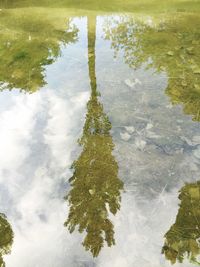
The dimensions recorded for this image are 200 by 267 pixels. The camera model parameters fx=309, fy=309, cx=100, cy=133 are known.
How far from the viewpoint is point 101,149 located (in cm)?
462

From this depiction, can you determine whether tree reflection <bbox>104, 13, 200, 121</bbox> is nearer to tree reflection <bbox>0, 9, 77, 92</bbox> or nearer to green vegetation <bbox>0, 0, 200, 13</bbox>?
green vegetation <bbox>0, 0, 200, 13</bbox>

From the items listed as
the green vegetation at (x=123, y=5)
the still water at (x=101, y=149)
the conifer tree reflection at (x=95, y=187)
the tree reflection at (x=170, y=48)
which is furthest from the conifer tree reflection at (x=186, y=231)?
the green vegetation at (x=123, y=5)

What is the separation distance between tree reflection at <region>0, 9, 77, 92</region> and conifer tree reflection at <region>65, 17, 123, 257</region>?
85.0 inches

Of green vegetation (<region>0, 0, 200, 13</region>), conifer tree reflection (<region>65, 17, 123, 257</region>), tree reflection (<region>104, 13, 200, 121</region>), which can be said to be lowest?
conifer tree reflection (<region>65, 17, 123, 257</region>)

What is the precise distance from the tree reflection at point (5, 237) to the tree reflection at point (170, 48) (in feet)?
10.8

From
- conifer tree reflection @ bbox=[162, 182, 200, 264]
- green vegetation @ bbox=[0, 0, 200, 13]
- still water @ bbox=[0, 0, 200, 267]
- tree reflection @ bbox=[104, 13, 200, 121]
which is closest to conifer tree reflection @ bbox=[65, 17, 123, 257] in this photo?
still water @ bbox=[0, 0, 200, 267]

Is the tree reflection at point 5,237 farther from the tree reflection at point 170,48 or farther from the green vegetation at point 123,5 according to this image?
the green vegetation at point 123,5

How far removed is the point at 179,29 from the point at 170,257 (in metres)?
7.01

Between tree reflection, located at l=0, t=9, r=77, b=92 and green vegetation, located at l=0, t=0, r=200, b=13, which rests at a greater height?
green vegetation, located at l=0, t=0, r=200, b=13

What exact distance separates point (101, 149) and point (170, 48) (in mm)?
4064

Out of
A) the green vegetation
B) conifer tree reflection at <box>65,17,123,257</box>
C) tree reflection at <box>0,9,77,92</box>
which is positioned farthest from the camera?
the green vegetation

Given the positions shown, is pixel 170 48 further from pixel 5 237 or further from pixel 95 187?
pixel 5 237

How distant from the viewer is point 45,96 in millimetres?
6125

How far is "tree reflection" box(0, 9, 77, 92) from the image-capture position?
6805mm
